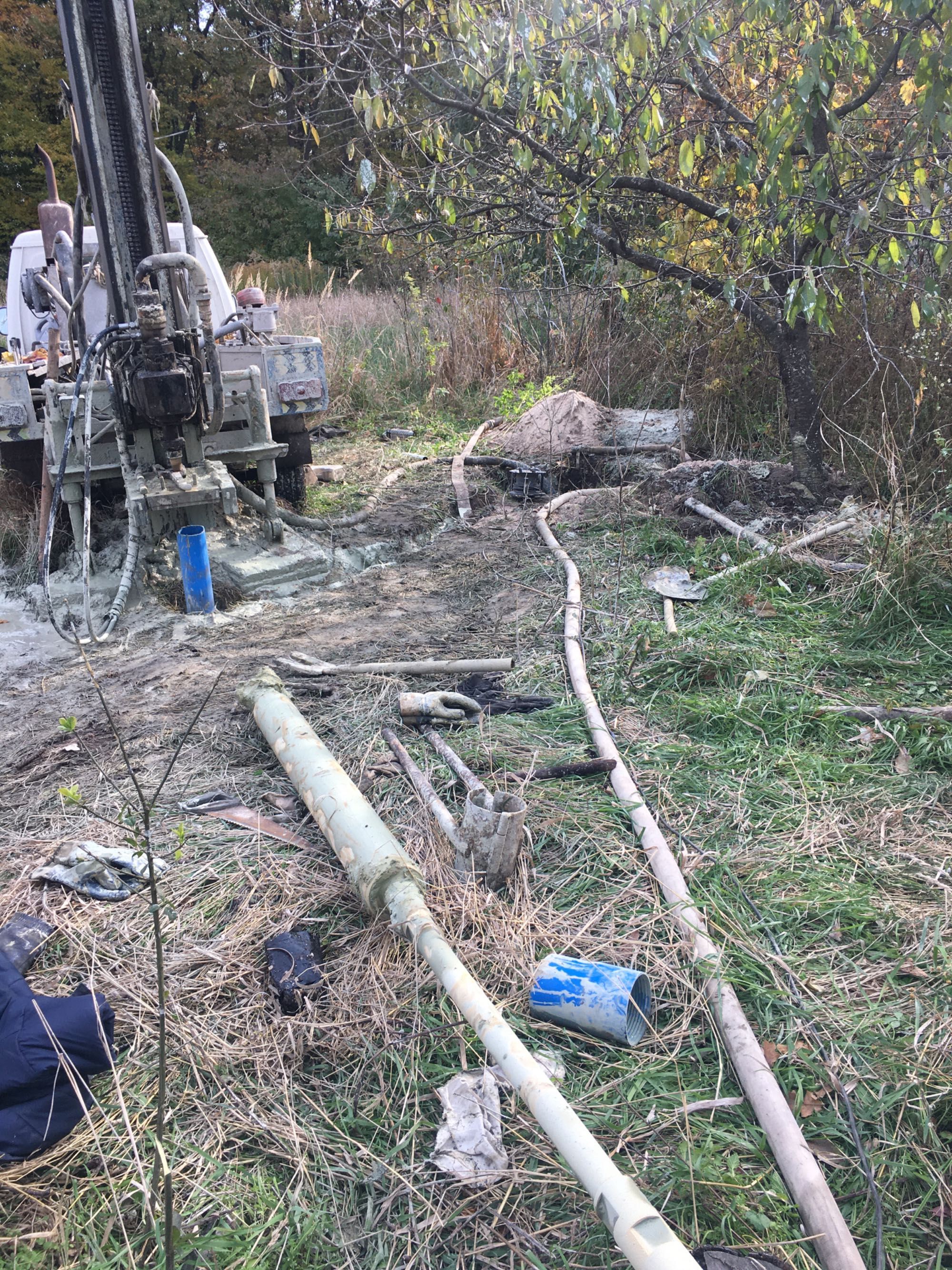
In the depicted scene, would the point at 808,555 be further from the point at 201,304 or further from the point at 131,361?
the point at 131,361

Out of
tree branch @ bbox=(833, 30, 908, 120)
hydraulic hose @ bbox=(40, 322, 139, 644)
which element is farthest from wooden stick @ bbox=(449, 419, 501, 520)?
tree branch @ bbox=(833, 30, 908, 120)

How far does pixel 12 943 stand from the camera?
244cm

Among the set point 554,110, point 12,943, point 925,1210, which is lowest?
point 925,1210

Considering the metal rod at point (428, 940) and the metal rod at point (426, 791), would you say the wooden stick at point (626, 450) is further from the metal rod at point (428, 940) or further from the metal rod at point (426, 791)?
the metal rod at point (426, 791)

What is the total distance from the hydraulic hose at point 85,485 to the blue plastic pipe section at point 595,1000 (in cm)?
293

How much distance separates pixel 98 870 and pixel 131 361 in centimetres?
320

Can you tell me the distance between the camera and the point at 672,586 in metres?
4.87

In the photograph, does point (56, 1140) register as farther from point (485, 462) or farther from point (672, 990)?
point (485, 462)

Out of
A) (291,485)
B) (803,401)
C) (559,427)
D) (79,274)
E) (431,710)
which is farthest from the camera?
(559,427)

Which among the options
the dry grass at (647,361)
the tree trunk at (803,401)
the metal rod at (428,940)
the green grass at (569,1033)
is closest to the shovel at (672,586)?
the green grass at (569,1033)

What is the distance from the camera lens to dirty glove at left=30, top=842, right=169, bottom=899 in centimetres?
275

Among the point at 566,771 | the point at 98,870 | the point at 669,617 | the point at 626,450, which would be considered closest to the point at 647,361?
the point at 626,450

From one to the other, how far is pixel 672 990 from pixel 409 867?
79 cm

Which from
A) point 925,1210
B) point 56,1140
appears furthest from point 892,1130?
point 56,1140
